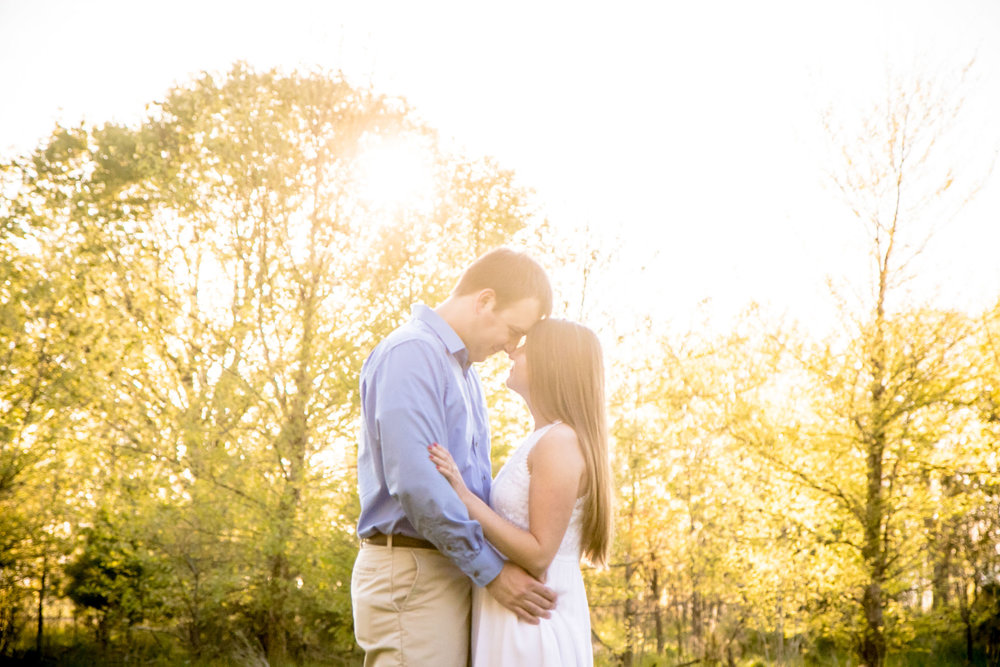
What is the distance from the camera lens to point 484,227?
12.2 meters

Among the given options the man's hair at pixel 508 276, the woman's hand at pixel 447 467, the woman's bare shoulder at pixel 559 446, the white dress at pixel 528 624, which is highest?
the man's hair at pixel 508 276

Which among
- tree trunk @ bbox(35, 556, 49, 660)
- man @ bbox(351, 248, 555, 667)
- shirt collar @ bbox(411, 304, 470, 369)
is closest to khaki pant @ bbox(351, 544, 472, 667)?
man @ bbox(351, 248, 555, 667)

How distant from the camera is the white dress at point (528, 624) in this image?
111 inches

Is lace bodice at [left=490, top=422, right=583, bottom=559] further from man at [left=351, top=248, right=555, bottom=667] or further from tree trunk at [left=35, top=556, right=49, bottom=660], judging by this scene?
tree trunk at [left=35, top=556, right=49, bottom=660]

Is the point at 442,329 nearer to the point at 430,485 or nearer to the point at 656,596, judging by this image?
the point at 430,485

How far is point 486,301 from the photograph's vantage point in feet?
9.79

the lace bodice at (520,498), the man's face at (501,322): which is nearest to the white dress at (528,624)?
the lace bodice at (520,498)

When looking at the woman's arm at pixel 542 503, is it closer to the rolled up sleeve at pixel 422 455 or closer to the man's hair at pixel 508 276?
the rolled up sleeve at pixel 422 455

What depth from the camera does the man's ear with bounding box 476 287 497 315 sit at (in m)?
2.97

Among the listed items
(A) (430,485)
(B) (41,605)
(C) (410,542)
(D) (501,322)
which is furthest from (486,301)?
(B) (41,605)

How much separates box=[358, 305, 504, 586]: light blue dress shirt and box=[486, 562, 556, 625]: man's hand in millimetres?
83

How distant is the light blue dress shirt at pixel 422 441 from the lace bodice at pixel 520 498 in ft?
0.19

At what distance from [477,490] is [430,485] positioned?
0.43 m

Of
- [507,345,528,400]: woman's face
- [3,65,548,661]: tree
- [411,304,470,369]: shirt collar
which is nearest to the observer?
[411,304,470,369]: shirt collar
